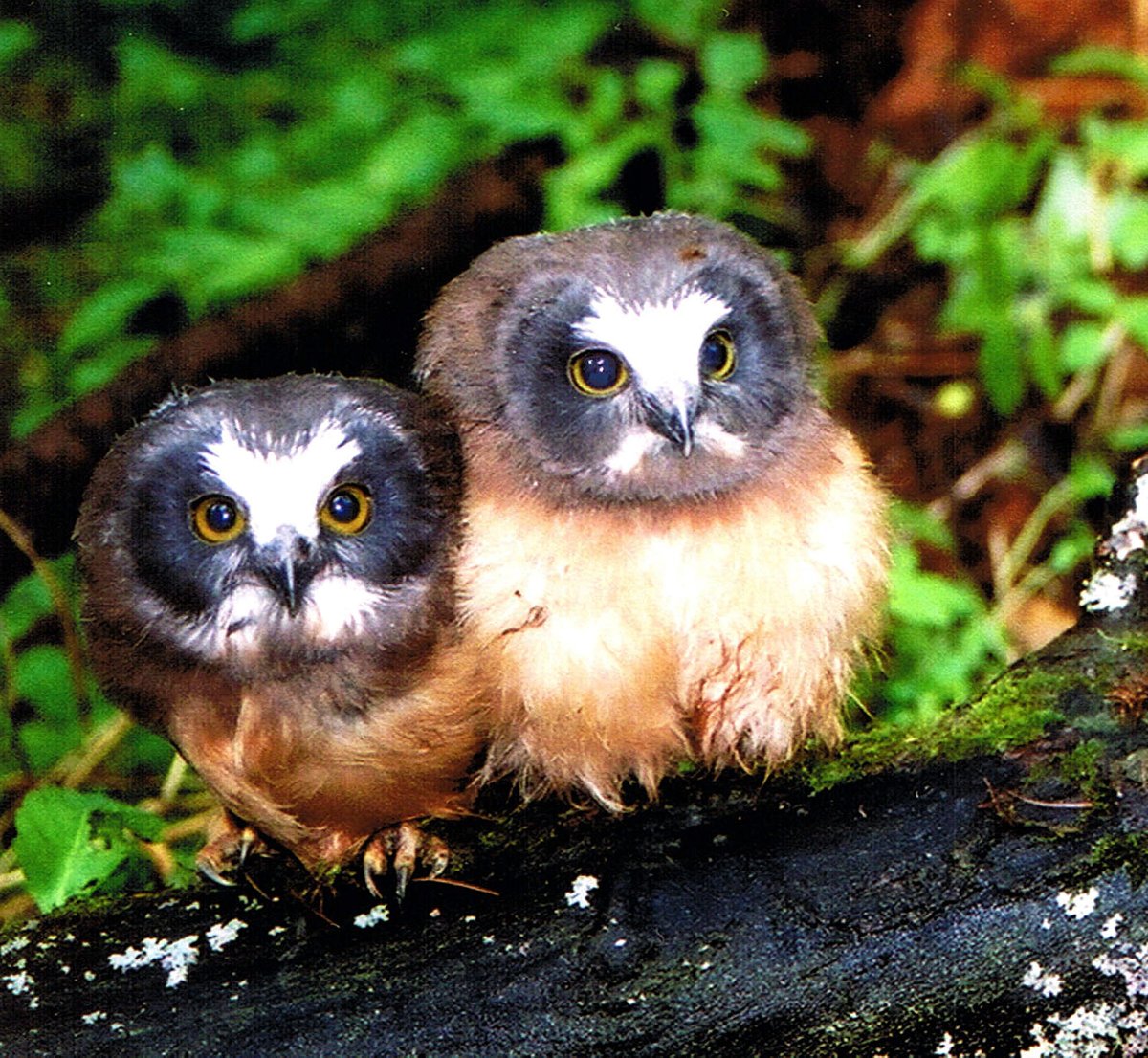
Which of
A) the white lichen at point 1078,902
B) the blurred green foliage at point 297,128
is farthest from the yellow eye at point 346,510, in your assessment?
the blurred green foliage at point 297,128

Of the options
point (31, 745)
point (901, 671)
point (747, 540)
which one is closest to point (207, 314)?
point (31, 745)

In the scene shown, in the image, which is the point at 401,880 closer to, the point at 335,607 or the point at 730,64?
the point at 335,607

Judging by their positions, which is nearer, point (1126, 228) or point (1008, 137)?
point (1126, 228)

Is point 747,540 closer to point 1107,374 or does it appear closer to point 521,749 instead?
point 521,749

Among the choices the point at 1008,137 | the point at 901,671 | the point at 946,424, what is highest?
the point at 1008,137

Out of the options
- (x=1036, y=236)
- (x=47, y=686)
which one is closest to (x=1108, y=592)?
(x=1036, y=236)

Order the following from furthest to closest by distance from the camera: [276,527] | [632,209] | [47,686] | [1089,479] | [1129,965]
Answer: [632,209] < [1089,479] < [47,686] < [276,527] < [1129,965]

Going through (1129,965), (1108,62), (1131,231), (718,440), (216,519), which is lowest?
(1129,965)
